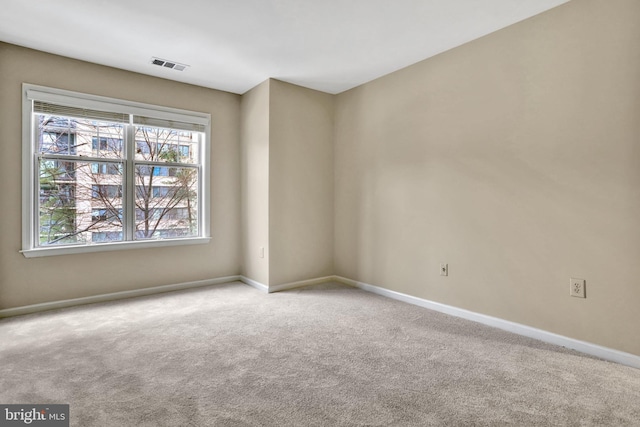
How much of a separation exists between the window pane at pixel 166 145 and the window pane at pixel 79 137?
21cm

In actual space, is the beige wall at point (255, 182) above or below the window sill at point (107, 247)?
above

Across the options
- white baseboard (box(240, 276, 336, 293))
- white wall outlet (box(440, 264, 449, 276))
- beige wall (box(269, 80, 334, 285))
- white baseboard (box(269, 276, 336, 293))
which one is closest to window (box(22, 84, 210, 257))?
white baseboard (box(240, 276, 336, 293))

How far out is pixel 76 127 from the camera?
344 cm

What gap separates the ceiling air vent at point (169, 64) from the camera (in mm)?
3393

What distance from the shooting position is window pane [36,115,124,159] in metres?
3.29

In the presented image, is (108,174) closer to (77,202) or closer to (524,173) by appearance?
(77,202)

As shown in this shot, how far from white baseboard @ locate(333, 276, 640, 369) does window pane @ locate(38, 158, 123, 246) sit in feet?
10.1

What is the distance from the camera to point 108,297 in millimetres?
3572

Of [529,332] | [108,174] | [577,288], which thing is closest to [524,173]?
[577,288]

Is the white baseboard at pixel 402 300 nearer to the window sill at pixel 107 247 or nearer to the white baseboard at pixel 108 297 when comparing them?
the white baseboard at pixel 108 297

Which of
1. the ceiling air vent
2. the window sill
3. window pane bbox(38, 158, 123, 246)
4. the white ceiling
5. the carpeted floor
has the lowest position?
the carpeted floor

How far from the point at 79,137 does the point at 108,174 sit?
1.43 ft

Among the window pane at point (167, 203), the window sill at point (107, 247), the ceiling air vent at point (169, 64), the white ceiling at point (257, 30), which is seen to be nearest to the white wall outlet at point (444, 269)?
the white ceiling at point (257, 30)

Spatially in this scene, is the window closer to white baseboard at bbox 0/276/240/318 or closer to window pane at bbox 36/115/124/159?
window pane at bbox 36/115/124/159
